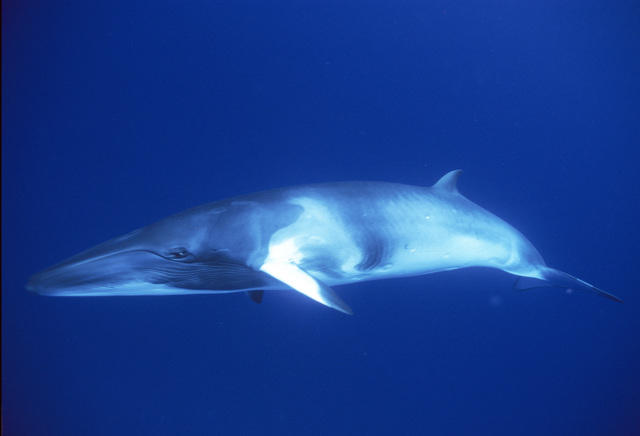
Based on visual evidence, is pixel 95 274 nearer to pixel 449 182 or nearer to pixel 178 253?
pixel 178 253

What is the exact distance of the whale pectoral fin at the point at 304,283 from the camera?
3.96 meters

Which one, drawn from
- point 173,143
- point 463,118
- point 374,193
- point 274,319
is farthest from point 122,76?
point 463,118

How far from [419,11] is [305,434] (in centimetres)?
1057

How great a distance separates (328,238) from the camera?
4.95 metres

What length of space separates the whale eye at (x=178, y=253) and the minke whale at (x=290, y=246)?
0.04 ft

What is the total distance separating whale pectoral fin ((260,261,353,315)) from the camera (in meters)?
3.96

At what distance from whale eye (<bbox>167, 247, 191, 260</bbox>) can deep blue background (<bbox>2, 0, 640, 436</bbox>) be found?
4066mm

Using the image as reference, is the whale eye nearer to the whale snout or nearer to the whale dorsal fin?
the whale snout

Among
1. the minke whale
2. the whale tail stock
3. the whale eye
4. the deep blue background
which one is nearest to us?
the minke whale

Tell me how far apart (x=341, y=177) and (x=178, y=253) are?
238 inches

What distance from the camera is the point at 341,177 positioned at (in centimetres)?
978

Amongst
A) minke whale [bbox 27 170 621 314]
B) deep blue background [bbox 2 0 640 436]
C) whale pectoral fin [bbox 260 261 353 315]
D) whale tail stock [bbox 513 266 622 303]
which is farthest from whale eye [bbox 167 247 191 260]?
whale tail stock [bbox 513 266 622 303]

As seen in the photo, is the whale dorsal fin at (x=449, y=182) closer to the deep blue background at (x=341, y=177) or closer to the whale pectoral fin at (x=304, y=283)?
the deep blue background at (x=341, y=177)

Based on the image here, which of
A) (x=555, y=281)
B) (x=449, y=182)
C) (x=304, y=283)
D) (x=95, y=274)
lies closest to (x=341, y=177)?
(x=449, y=182)
